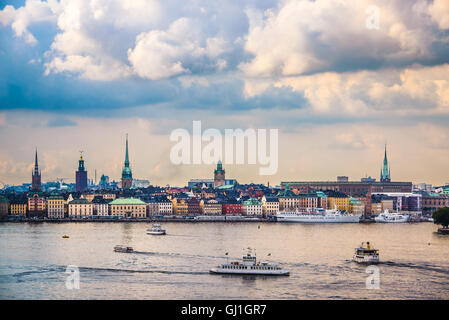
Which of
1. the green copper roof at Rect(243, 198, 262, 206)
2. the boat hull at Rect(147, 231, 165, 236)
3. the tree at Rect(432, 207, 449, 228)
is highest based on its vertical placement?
the green copper roof at Rect(243, 198, 262, 206)

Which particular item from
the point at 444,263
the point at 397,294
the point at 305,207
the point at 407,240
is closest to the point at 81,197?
the point at 305,207

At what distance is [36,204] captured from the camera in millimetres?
42156

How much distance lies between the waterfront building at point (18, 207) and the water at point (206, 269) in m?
18.3

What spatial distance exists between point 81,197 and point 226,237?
22.0 metres

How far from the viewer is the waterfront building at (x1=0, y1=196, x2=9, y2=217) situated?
1562 inches

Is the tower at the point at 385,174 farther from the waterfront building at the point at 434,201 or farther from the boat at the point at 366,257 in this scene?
the boat at the point at 366,257

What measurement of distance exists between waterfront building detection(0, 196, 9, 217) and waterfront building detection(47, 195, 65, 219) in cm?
205

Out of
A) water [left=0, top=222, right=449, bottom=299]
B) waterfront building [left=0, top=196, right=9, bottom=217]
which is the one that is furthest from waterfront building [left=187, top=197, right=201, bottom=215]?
water [left=0, top=222, right=449, bottom=299]

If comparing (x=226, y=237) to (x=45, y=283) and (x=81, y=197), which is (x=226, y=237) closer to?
(x=45, y=283)

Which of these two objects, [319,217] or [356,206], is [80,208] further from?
[356,206]

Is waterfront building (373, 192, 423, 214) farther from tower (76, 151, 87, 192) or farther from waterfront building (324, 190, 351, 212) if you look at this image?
tower (76, 151, 87, 192)

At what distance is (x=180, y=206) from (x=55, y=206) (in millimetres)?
6661

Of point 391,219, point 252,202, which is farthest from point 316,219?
point 252,202

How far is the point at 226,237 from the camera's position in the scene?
24656 mm
